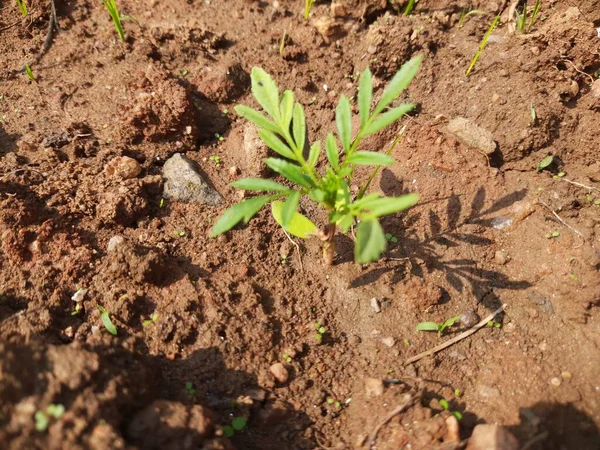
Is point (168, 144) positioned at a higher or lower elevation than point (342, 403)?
higher

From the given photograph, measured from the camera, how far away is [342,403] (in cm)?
160

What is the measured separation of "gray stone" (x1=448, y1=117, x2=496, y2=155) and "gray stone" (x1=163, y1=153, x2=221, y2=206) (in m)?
1.22

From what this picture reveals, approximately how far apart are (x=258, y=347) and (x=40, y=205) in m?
1.18

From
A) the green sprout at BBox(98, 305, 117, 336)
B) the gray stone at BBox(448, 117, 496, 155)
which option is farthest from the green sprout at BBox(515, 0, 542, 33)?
the green sprout at BBox(98, 305, 117, 336)

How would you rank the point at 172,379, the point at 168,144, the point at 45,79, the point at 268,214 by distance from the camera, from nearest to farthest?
the point at 172,379 < the point at 268,214 < the point at 168,144 < the point at 45,79

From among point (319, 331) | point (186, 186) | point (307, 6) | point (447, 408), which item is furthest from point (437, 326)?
point (307, 6)

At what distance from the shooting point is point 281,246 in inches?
76.2

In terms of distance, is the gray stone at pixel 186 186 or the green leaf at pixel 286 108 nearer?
the green leaf at pixel 286 108

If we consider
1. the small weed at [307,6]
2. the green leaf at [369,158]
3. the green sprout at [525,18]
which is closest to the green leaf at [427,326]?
the green leaf at [369,158]

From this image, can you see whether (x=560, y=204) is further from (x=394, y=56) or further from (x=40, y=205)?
(x=40, y=205)

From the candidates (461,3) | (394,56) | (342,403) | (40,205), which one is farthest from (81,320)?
(461,3)

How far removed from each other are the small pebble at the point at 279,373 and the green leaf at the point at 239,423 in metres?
0.19

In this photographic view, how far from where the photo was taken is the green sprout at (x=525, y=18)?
2184 millimetres

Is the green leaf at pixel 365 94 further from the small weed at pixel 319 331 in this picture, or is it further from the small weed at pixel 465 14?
the small weed at pixel 465 14
